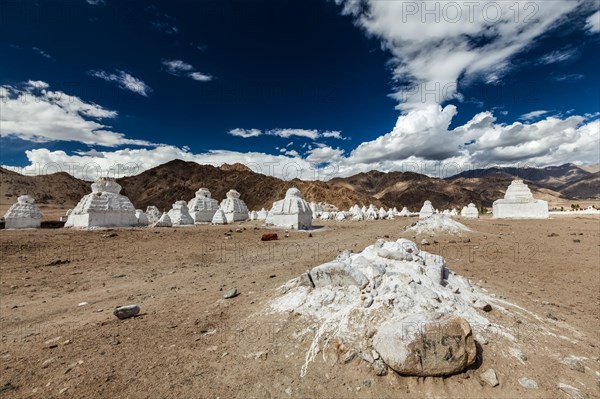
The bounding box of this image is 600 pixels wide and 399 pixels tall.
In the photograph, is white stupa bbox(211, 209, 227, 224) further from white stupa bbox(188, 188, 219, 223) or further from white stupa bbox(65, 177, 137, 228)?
white stupa bbox(65, 177, 137, 228)

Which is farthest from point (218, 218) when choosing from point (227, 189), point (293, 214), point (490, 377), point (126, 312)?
point (227, 189)

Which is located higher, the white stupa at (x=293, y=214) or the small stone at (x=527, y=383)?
the white stupa at (x=293, y=214)

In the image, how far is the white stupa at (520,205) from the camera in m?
27.2

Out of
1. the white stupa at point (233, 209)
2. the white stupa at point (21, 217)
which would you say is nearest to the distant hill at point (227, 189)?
the white stupa at point (233, 209)

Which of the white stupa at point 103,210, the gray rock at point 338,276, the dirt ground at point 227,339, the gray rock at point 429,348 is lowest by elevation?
the dirt ground at point 227,339

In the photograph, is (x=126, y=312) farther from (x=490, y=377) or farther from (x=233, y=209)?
(x=233, y=209)

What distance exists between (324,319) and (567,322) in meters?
3.80

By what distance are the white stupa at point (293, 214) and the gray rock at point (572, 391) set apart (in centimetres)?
1877

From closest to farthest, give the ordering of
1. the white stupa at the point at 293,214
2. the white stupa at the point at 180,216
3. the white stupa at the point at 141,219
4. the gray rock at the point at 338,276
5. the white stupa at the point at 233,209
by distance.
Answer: the gray rock at the point at 338,276 < the white stupa at the point at 293,214 < the white stupa at the point at 141,219 < the white stupa at the point at 180,216 < the white stupa at the point at 233,209

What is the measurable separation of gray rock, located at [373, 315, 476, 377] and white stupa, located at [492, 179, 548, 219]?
31.2m

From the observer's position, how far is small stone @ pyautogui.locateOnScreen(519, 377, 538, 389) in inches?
116

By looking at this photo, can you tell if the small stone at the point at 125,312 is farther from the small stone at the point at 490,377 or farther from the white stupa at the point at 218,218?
the white stupa at the point at 218,218

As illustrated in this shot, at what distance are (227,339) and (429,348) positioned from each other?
258 centimetres

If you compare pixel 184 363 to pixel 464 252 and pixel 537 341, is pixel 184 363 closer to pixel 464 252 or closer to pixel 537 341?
pixel 537 341
